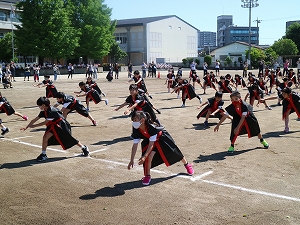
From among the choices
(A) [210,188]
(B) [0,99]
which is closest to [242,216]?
(A) [210,188]

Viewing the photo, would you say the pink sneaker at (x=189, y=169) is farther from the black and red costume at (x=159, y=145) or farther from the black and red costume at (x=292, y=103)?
the black and red costume at (x=292, y=103)

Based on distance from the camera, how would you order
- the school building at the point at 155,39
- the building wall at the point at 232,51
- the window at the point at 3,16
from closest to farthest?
the window at the point at 3,16
the school building at the point at 155,39
the building wall at the point at 232,51

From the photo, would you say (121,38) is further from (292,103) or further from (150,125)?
(150,125)

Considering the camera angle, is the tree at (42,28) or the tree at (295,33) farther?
the tree at (295,33)

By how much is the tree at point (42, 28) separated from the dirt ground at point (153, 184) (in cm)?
4226

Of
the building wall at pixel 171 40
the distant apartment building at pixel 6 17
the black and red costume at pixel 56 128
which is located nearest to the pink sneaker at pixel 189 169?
the black and red costume at pixel 56 128

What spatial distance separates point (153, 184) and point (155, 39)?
72.4 meters

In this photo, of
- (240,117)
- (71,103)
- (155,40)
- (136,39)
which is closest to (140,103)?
(71,103)

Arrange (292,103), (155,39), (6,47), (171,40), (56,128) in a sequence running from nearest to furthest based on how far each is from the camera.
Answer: (56,128)
(292,103)
(6,47)
(155,39)
(171,40)

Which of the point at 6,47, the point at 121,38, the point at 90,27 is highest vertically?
the point at 121,38

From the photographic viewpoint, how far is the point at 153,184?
7.07 metres

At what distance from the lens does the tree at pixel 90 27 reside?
58531mm

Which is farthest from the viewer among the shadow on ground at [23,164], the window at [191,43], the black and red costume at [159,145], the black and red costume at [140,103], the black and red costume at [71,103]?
the window at [191,43]

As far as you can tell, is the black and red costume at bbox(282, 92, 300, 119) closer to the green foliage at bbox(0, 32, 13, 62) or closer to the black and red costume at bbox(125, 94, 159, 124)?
the black and red costume at bbox(125, 94, 159, 124)
